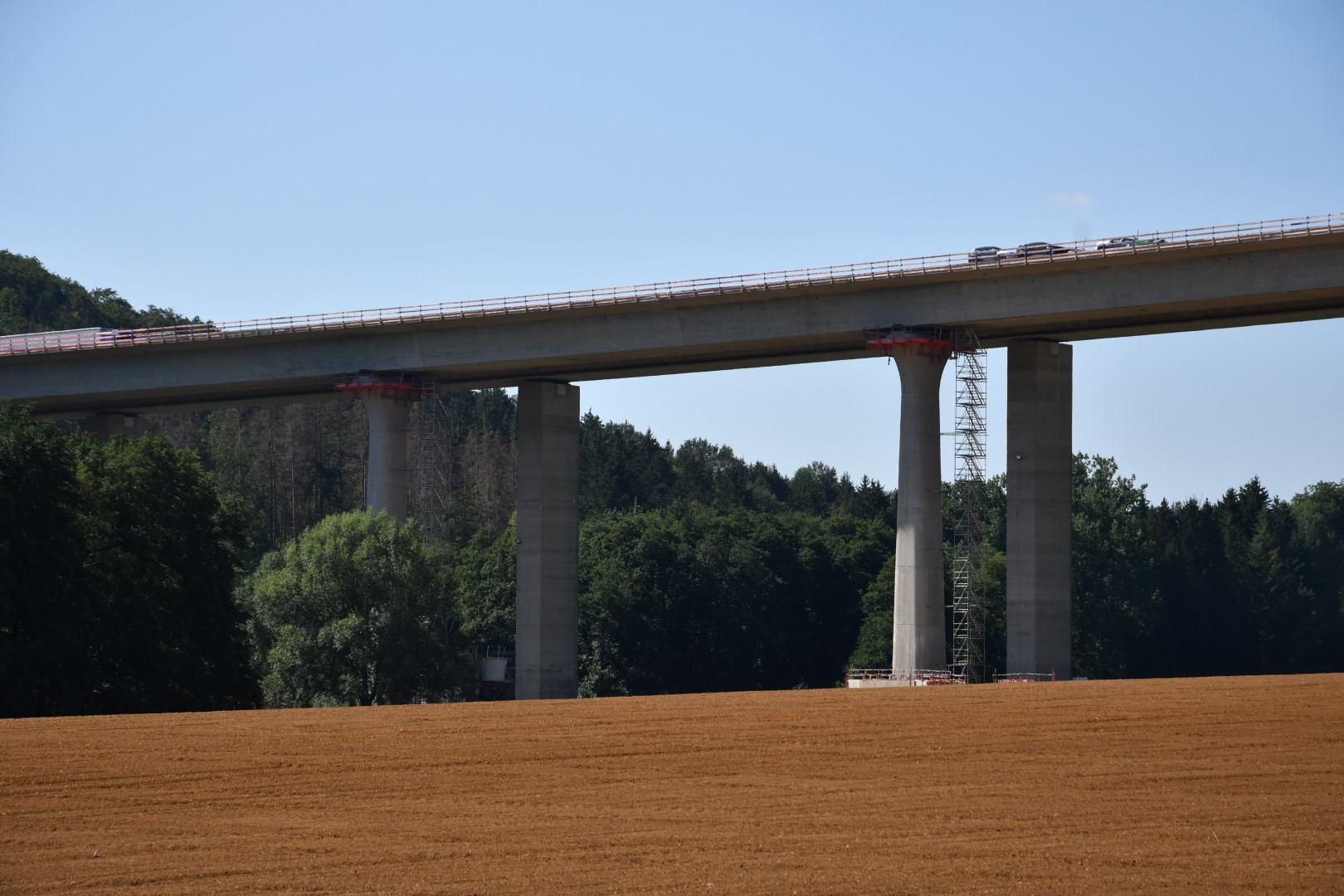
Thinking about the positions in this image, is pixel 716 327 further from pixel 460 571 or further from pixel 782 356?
pixel 460 571

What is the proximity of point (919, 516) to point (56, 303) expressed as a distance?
14586 cm

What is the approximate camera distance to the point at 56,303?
18725 cm

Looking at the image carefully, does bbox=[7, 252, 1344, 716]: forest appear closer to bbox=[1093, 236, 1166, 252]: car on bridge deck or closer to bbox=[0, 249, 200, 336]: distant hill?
Result: bbox=[0, 249, 200, 336]: distant hill

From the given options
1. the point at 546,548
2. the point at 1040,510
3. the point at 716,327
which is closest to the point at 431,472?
the point at 546,548

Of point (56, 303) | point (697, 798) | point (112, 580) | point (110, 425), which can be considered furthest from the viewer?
point (56, 303)

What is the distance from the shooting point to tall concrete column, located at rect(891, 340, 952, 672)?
2495 inches

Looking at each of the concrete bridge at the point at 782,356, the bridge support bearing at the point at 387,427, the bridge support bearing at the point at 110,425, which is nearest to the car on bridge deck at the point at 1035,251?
the concrete bridge at the point at 782,356

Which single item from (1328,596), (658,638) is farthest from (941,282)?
(1328,596)

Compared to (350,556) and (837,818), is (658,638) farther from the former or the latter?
(837,818)

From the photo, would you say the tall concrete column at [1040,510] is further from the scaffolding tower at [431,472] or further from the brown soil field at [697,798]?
the scaffolding tower at [431,472]

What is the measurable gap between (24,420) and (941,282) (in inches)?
1284

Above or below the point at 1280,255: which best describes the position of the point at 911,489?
below

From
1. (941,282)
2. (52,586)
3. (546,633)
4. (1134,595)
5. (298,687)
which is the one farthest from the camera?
(1134,595)

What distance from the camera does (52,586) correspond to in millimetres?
54844
